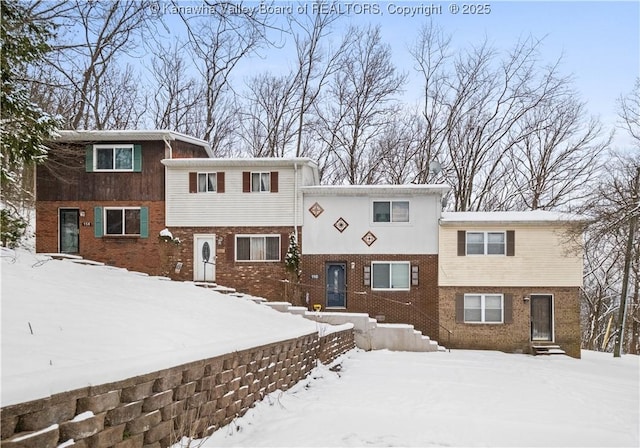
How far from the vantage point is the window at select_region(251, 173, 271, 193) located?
20016mm

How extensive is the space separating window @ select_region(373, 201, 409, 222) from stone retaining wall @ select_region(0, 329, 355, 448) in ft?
40.8

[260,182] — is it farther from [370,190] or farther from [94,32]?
[94,32]

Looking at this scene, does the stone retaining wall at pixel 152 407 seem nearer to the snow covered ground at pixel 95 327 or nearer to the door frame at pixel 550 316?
the snow covered ground at pixel 95 327

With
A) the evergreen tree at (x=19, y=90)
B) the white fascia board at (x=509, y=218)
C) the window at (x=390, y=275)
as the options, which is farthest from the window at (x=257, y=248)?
the evergreen tree at (x=19, y=90)

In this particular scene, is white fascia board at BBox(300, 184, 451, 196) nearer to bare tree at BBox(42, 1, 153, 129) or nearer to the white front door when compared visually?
the white front door

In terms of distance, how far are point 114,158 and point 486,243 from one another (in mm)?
13215

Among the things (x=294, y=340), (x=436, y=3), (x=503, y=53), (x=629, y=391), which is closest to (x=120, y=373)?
(x=294, y=340)

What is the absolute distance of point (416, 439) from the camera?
611 centimetres

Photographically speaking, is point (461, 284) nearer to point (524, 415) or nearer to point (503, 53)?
point (524, 415)

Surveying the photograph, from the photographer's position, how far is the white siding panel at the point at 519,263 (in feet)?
64.1

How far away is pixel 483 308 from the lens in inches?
776

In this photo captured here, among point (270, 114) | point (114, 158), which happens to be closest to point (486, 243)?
point (114, 158)

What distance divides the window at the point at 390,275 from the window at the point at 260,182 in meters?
4.59

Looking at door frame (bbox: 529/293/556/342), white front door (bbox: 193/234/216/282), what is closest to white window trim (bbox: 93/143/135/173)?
white front door (bbox: 193/234/216/282)
